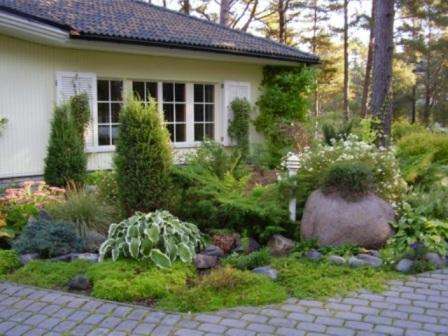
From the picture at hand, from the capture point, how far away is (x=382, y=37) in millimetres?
11898

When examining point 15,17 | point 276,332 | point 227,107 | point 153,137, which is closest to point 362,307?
point 276,332

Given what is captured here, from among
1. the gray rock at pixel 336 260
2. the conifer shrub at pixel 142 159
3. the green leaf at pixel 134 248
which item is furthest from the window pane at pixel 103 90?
the gray rock at pixel 336 260

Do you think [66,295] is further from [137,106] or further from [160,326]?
[137,106]

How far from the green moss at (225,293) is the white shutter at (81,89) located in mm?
6337

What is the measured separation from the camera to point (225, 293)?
4500 millimetres

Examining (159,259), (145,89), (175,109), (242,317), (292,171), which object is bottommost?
(242,317)

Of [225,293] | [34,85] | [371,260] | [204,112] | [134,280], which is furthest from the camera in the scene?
[204,112]

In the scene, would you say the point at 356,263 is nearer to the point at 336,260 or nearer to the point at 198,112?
the point at 336,260

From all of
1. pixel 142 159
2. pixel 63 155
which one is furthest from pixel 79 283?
pixel 63 155

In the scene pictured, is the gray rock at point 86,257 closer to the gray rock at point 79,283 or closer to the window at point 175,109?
the gray rock at point 79,283

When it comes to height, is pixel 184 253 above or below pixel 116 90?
below

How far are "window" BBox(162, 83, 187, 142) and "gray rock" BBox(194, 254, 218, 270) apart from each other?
6489 mm

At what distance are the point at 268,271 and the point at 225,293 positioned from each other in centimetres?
72

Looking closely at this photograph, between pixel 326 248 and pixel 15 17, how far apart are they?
6300mm
